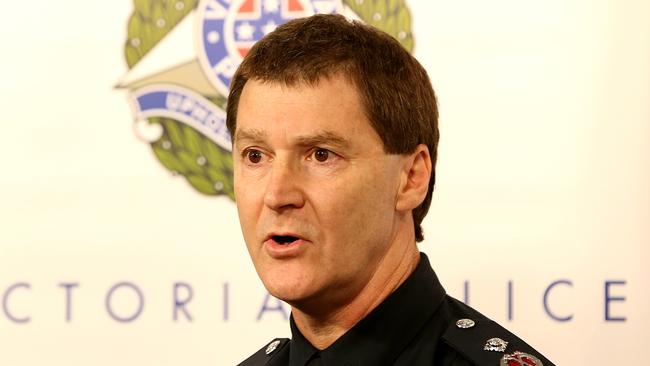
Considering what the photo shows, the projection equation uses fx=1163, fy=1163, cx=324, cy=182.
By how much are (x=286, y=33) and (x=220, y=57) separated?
107cm

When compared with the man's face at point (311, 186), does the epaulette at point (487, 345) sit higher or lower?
lower

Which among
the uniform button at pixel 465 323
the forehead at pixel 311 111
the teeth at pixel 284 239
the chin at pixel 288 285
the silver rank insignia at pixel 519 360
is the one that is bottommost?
the silver rank insignia at pixel 519 360

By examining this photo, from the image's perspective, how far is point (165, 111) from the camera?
10.1 feet

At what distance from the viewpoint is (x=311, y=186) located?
1897 millimetres

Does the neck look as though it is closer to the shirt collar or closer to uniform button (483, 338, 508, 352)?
the shirt collar

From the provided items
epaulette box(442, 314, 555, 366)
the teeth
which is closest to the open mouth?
the teeth

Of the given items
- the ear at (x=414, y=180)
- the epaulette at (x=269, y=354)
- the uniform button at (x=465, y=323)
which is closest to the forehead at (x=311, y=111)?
the ear at (x=414, y=180)

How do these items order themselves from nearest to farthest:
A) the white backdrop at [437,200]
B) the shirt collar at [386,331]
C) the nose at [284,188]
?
the nose at [284,188] < the shirt collar at [386,331] < the white backdrop at [437,200]

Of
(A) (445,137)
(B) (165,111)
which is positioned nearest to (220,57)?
(B) (165,111)

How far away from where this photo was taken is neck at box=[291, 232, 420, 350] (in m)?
2.00

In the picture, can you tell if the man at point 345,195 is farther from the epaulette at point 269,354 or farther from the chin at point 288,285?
the epaulette at point 269,354

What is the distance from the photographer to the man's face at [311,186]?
1884 mm

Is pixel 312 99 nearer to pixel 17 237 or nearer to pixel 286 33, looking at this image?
pixel 286 33

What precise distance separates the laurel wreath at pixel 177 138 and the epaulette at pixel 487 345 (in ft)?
3.89
